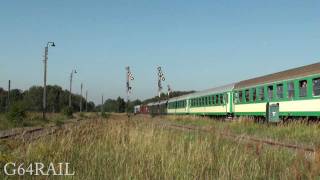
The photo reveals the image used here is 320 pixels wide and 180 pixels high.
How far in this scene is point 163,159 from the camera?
9078 millimetres

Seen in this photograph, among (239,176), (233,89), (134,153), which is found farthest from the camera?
(233,89)

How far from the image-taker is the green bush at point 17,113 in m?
38.3

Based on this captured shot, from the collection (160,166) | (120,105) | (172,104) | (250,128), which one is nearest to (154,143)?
(160,166)

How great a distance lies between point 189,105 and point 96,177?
4868cm

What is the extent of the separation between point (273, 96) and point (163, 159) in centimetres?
1799

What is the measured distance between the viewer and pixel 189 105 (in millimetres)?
56562

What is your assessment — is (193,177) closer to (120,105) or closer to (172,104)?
(172,104)

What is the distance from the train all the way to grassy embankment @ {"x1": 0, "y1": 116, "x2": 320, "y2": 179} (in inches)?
394

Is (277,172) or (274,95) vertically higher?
(274,95)

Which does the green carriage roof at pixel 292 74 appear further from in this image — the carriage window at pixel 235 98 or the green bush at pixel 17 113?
the green bush at pixel 17 113

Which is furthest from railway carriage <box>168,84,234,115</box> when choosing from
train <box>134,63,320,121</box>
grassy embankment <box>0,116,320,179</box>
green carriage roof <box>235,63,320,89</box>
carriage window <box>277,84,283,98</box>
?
grassy embankment <box>0,116,320,179</box>

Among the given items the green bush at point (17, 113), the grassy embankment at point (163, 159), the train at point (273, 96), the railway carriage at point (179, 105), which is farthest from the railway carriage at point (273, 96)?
the green bush at point (17, 113)

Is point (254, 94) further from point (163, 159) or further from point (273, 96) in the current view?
point (163, 159)

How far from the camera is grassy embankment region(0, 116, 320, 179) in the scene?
8.00 m
